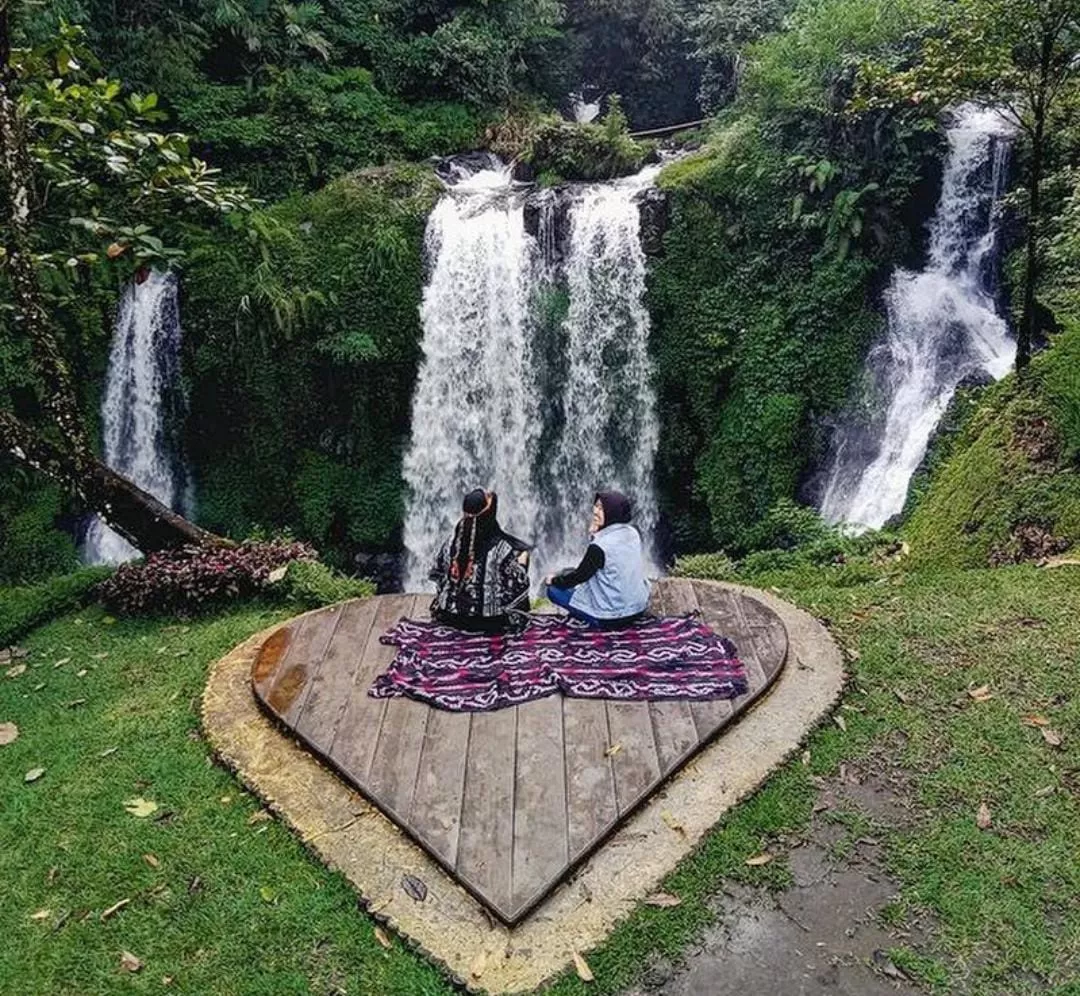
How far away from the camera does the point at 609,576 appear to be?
530cm

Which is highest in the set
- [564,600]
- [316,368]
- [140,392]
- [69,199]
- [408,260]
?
[69,199]

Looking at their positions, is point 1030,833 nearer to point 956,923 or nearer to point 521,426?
point 956,923

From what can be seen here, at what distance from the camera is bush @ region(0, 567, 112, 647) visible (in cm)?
675

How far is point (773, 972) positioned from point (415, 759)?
188cm

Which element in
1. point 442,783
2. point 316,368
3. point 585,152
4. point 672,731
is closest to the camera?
point 442,783

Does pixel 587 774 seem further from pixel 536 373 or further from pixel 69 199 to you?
pixel 536 373

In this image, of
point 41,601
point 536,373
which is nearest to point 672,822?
point 41,601

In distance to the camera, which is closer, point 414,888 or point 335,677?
point 414,888

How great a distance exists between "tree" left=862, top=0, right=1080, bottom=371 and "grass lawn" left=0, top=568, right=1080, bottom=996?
16.0ft

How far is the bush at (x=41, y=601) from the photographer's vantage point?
6746 millimetres

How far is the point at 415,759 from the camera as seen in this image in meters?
4.08

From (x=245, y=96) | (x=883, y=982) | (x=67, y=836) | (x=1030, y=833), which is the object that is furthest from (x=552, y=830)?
(x=245, y=96)

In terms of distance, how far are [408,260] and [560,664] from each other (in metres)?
9.77

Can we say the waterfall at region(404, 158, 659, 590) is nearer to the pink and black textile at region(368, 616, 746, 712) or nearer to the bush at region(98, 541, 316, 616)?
the bush at region(98, 541, 316, 616)
